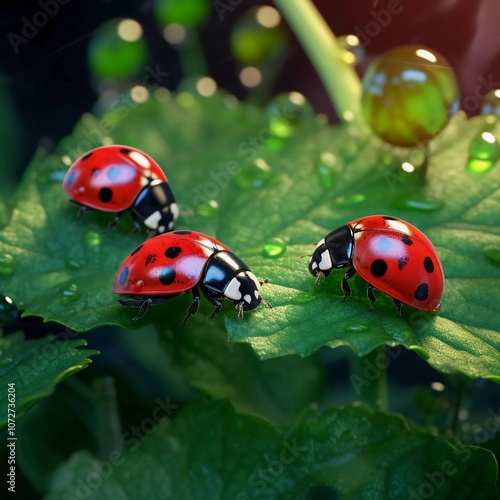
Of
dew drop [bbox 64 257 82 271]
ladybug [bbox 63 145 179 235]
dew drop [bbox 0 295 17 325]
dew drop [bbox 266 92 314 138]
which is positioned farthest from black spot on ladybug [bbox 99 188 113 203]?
dew drop [bbox 266 92 314 138]

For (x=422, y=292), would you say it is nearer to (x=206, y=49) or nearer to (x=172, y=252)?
(x=172, y=252)

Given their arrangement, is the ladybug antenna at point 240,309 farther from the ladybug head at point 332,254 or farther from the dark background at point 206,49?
the dark background at point 206,49

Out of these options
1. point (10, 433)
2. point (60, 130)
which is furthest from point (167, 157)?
point (10, 433)

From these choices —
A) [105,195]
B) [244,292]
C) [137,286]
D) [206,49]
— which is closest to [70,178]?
[105,195]

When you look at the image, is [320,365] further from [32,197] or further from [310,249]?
[32,197]

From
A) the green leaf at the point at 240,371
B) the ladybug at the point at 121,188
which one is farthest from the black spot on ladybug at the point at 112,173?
the green leaf at the point at 240,371
